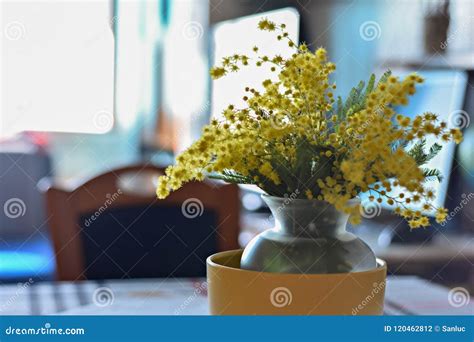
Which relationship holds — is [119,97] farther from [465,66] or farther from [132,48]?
[465,66]

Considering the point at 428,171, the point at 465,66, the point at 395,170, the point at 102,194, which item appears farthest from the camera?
the point at 465,66

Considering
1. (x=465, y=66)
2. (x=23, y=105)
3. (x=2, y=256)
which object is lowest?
(x=2, y=256)

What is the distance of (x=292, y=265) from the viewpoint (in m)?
0.72

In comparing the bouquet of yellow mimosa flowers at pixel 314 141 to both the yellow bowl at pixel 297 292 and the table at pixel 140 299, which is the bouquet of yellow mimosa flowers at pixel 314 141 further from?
the table at pixel 140 299

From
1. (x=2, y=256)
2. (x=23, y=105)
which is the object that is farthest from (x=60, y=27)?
(x=2, y=256)

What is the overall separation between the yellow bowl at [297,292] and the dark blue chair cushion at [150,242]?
0.83 m

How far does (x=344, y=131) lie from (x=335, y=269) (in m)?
0.15

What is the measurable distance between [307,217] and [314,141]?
9 centimetres

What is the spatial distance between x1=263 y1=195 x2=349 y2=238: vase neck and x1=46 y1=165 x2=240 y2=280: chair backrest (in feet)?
2.47

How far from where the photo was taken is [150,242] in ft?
5.14

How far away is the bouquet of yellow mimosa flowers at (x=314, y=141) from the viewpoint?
2.16 ft

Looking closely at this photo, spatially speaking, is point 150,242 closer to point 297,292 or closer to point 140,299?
point 140,299

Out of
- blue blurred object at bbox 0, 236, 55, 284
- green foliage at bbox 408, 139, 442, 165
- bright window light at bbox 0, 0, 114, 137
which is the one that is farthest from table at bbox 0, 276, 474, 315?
bright window light at bbox 0, 0, 114, 137

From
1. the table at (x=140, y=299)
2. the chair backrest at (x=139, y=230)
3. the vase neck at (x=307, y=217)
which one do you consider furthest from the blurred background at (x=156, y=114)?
the vase neck at (x=307, y=217)
